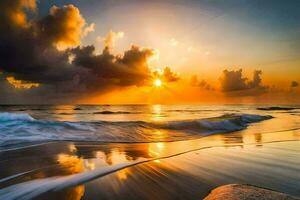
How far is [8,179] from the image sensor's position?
5496mm

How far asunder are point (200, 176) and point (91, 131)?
10.3 m

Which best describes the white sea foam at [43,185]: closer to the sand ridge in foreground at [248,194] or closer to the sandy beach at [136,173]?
the sandy beach at [136,173]

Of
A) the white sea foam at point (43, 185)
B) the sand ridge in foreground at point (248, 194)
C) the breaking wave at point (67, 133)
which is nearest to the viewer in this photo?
the sand ridge in foreground at point (248, 194)

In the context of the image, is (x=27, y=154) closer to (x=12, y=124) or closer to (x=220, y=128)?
(x=12, y=124)

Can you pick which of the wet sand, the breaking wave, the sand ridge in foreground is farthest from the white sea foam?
the breaking wave

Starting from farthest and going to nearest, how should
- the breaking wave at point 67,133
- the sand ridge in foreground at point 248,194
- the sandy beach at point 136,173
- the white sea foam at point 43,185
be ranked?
the breaking wave at point 67,133 → the sandy beach at point 136,173 → the white sea foam at point 43,185 → the sand ridge in foreground at point 248,194

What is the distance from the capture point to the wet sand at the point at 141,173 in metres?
4.67

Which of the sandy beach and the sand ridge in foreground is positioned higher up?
→ the sand ridge in foreground

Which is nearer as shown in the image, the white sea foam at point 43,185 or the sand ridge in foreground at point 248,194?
the sand ridge in foreground at point 248,194

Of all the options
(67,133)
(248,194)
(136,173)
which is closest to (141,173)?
(136,173)

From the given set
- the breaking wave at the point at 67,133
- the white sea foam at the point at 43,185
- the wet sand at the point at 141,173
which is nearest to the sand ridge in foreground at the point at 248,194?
the wet sand at the point at 141,173

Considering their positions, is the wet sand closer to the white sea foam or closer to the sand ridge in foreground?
the white sea foam

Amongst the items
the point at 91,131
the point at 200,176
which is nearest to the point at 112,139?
the point at 91,131

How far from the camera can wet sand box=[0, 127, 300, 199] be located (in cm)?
467
